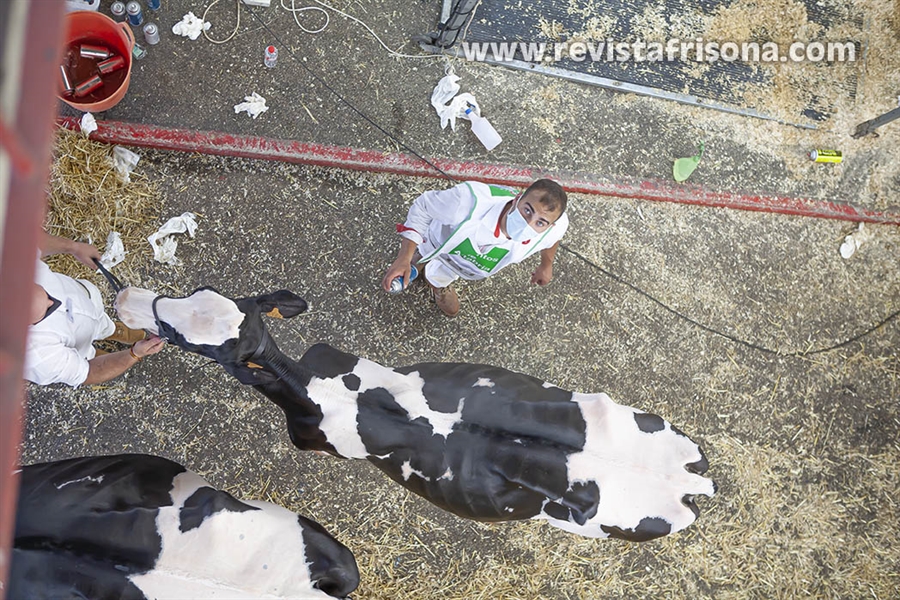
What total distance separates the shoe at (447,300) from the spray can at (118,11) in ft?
8.21

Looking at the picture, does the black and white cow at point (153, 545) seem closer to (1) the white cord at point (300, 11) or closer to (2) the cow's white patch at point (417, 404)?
(2) the cow's white patch at point (417, 404)

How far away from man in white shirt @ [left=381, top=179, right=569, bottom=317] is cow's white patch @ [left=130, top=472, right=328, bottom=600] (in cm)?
139

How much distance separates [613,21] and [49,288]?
3868 mm

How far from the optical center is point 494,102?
4.38m

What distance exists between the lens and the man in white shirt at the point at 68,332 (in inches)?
101

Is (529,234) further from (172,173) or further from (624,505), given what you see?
(172,173)

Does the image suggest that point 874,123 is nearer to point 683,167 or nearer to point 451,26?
point 683,167

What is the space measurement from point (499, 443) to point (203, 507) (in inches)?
43.8

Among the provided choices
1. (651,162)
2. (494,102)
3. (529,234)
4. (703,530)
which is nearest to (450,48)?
(494,102)

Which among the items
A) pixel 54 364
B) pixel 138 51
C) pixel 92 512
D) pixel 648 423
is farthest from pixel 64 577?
pixel 138 51

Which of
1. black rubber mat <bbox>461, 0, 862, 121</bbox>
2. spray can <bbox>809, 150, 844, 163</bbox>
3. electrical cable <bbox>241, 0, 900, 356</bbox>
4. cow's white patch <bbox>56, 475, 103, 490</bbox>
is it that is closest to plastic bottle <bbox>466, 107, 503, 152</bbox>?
→ electrical cable <bbox>241, 0, 900, 356</bbox>

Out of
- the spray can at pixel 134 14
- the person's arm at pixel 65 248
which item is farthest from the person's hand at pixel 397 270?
the spray can at pixel 134 14

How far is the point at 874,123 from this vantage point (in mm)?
4664

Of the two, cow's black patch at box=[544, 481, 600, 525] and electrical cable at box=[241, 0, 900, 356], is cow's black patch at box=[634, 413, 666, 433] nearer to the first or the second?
cow's black patch at box=[544, 481, 600, 525]
